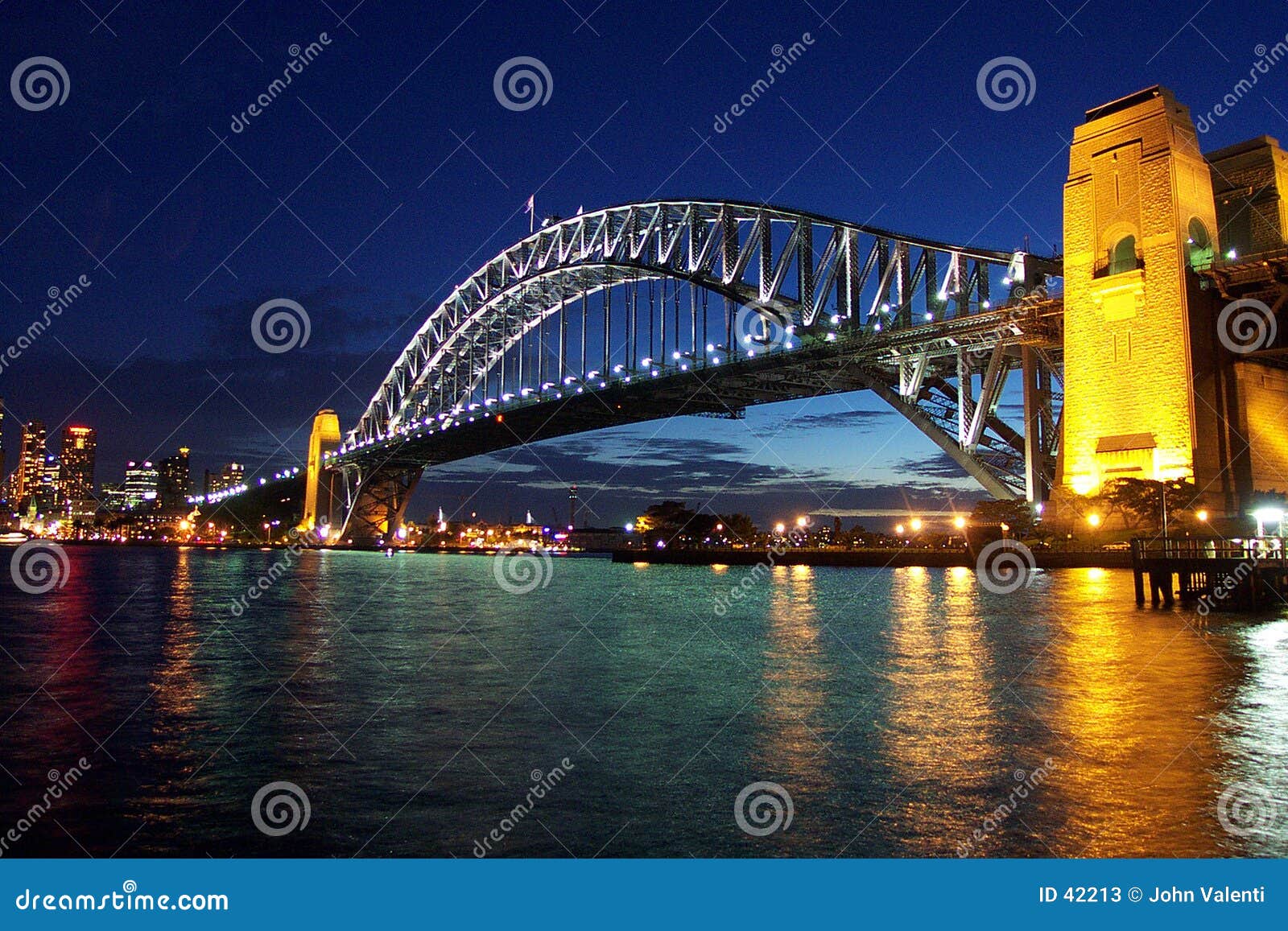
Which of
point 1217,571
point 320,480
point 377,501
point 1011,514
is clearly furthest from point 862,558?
point 320,480

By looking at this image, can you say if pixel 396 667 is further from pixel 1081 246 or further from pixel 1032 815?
pixel 1081 246

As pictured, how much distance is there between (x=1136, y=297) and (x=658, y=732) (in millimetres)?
28336

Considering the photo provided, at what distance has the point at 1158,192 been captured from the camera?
104 feet

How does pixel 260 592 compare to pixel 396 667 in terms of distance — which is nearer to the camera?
pixel 396 667

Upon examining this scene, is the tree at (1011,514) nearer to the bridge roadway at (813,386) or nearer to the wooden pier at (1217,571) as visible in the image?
the bridge roadway at (813,386)

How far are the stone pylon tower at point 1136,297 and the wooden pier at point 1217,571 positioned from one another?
724 centimetres

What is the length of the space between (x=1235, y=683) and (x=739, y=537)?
77.8m

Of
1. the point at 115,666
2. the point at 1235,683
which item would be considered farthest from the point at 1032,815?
the point at 115,666

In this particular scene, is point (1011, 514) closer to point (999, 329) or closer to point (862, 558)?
point (999, 329)

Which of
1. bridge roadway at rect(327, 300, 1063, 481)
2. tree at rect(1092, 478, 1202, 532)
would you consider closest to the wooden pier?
tree at rect(1092, 478, 1202, 532)

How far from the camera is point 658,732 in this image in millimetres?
9633

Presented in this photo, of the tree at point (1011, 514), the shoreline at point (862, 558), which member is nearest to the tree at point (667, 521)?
the shoreline at point (862, 558)

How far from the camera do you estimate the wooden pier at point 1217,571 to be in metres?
21.5

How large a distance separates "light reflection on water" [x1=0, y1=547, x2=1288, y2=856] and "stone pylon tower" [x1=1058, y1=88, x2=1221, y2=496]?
1187cm
